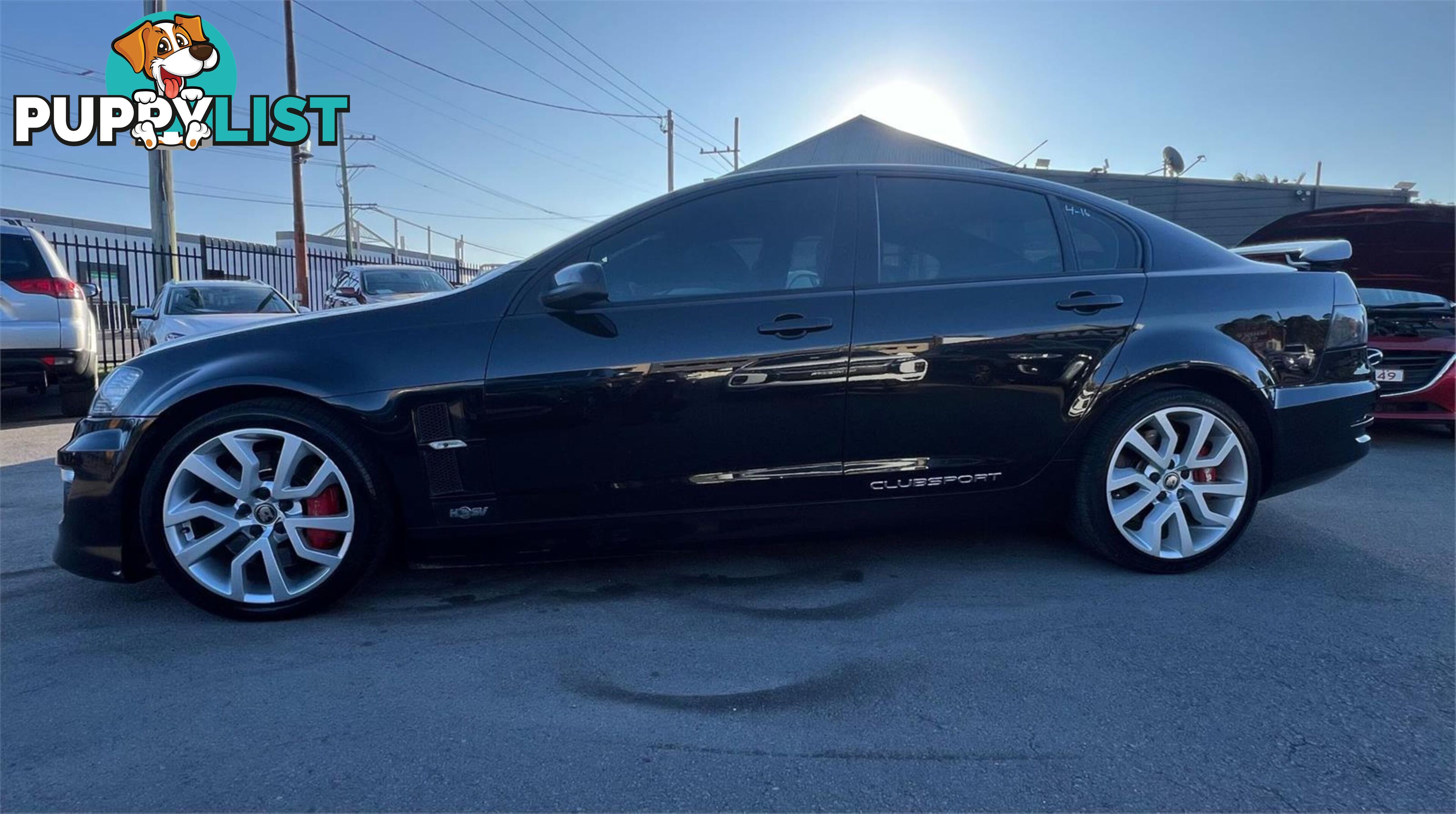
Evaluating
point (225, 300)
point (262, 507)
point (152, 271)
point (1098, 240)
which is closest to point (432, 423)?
point (262, 507)

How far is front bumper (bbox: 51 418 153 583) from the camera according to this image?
2.83m

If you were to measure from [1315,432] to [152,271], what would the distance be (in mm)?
26616

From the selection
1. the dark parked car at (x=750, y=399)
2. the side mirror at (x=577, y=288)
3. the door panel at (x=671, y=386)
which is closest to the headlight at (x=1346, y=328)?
the dark parked car at (x=750, y=399)

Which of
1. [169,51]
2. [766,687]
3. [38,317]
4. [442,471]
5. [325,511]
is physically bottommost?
[766,687]

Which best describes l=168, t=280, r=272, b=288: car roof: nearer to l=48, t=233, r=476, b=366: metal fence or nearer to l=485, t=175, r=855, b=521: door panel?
l=48, t=233, r=476, b=366: metal fence

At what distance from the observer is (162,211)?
12.6m

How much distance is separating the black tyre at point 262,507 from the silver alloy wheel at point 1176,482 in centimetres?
284

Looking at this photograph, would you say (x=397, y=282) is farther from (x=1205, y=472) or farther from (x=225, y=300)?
(x=1205, y=472)

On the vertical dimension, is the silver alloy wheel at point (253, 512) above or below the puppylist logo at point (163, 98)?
below

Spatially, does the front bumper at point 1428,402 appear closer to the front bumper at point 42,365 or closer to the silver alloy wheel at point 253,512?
the silver alloy wheel at point 253,512

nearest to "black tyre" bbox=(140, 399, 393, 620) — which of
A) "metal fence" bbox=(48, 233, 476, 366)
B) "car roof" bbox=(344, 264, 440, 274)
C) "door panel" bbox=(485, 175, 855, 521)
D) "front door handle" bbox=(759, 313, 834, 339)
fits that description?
"door panel" bbox=(485, 175, 855, 521)

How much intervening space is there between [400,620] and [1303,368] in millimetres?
3699

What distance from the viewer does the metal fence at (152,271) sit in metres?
12.9

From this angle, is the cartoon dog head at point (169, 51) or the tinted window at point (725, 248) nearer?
the tinted window at point (725, 248)
